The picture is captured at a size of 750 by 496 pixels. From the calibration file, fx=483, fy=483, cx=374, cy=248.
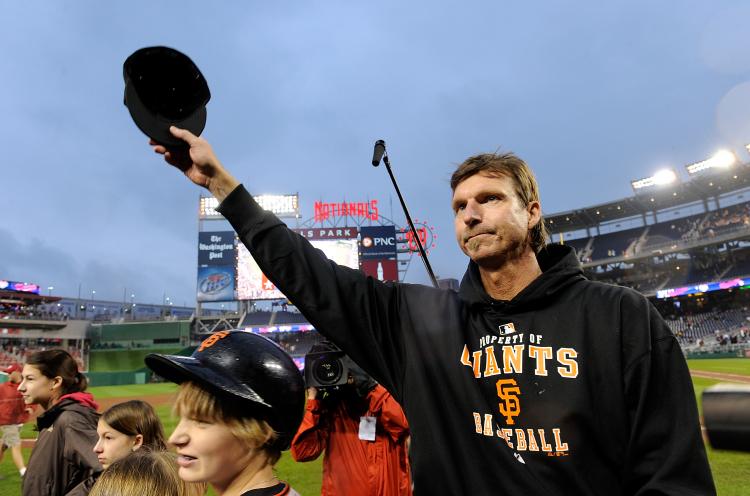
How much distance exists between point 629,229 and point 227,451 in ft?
180

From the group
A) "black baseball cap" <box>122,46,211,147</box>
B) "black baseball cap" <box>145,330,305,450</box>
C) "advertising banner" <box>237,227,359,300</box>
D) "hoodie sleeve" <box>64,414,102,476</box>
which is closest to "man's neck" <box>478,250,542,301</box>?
"black baseball cap" <box>145,330,305,450</box>

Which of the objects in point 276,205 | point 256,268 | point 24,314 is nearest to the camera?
point 256,268

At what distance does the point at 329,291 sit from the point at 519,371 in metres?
0.73

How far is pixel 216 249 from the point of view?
44.9m

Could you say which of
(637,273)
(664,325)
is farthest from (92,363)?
(664,325)

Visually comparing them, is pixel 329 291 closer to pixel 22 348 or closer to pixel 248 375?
pixel 248 375

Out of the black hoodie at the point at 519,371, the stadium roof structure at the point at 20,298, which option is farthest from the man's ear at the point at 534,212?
the stadium roof structure at the point at 20,298

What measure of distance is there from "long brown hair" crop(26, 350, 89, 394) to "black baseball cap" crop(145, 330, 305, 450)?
3036 mm

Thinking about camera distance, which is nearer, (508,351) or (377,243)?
(508,351)

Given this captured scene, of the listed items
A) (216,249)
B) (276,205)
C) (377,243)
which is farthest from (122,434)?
(276,205)

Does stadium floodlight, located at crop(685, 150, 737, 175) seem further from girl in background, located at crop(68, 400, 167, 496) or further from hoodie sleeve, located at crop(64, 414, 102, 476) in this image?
hoodie sleeve, located at crop(64, 414, 102, 476)

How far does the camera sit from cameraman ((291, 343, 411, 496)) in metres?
4.25

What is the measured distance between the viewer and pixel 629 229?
1960 inches

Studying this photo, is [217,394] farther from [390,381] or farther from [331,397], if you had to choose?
[331,397]
